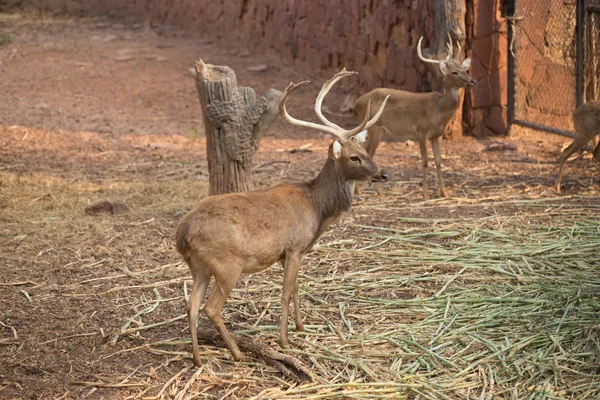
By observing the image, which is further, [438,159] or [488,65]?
[488,65]

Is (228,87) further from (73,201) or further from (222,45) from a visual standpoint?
(222,45)

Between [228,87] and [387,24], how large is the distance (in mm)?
5691

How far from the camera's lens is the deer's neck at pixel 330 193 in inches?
223

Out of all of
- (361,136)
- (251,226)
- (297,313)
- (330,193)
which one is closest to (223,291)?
(251,226)

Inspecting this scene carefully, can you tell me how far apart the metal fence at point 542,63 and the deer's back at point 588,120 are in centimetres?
183

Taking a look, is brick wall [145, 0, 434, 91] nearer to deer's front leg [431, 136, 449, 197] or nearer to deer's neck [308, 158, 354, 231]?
deer's front leg [431, 136, 449, 197]

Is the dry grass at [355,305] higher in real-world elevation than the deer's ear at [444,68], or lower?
lower

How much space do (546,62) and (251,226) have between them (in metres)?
7.76

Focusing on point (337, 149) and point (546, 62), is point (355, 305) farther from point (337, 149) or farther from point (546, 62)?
point (546, 62)

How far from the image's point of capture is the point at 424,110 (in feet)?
31.0

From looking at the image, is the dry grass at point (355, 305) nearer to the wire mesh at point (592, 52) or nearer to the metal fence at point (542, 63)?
the wire mesh at point (592, 52)

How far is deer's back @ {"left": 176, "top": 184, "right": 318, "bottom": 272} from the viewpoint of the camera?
16.4 feet

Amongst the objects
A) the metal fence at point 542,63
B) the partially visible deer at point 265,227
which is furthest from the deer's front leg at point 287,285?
the metal fence at point 542,63

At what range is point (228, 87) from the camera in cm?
775
